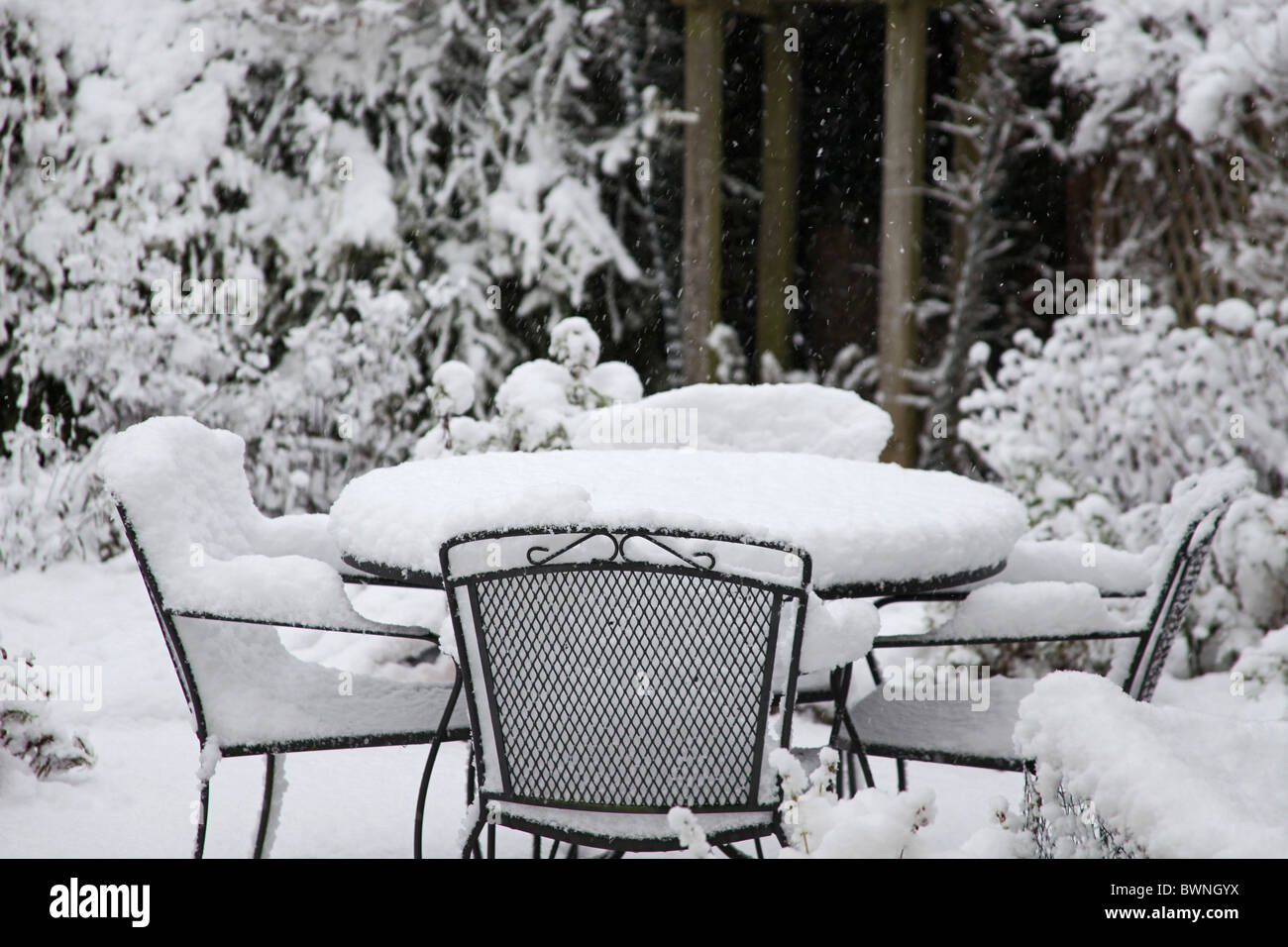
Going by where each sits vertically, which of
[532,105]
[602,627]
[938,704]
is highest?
[532,105]

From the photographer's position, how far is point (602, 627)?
154cm

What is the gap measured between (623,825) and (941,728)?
68 cm

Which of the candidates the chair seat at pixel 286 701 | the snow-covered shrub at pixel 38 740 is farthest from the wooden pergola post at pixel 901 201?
the chair seat at pixel 286 701

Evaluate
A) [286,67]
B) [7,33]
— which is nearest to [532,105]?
[286,67]

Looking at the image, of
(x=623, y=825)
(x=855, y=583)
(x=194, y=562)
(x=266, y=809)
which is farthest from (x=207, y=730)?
(x=855, y=583)

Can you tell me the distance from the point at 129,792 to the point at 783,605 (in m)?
1.87

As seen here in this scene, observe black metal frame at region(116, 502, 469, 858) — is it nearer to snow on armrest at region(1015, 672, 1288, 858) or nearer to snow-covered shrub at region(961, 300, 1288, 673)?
snow on armrest at region(1015, 672, 1288, 858)

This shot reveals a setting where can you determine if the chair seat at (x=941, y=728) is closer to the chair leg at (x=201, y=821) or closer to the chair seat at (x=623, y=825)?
the chair seat at (x=623, y=825)

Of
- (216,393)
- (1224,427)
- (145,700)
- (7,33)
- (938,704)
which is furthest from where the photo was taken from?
(7,33)

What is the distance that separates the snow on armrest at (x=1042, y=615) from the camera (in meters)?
1.99

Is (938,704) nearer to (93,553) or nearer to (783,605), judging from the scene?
(783,605)

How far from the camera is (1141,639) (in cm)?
207

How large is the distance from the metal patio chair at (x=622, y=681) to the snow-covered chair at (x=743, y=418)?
1680 mm

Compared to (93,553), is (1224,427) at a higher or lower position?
higher
